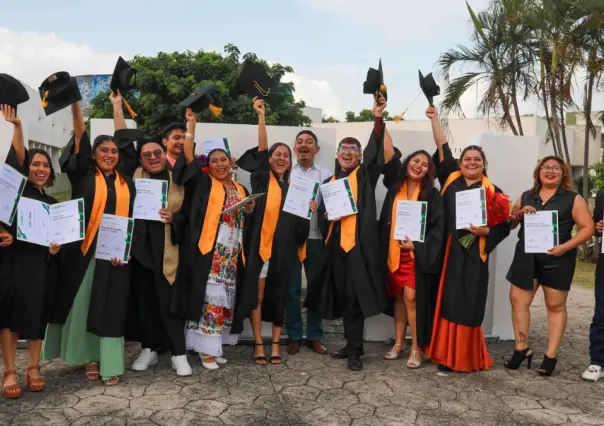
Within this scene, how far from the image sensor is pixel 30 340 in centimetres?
442

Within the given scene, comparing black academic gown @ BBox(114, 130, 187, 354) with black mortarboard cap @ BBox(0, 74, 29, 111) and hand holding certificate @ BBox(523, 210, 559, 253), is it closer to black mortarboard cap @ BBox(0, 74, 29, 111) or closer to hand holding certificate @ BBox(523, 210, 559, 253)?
black mortarboard cap @ BBox(0, 74, 29, 111)

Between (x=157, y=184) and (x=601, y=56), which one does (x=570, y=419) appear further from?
(x=601, y=56)

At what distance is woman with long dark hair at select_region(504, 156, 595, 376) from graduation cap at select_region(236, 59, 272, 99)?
2481mm

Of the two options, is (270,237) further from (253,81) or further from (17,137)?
(17,137)

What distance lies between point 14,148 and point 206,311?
6.46 ft

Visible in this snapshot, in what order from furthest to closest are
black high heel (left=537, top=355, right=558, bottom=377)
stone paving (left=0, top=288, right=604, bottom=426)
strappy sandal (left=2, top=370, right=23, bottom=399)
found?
1. black high heel (left=537, top=355, right=558, bottom=377)
2. strappy sandal (left=2, top=370, right=23, bottom=399)
3. stone paving (left=0, top=288, right=604, bottom=426)

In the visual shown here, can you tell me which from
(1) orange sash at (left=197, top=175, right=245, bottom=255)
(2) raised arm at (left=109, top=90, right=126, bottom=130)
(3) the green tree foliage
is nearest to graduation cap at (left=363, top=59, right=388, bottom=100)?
(1) orange sash at (left=197, top=175, right=245, bottom=255)

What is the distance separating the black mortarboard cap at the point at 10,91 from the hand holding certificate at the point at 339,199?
8.49 feet

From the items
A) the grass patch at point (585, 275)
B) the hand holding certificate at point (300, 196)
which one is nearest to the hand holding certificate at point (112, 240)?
the hand holding certificate at point (300, 196)

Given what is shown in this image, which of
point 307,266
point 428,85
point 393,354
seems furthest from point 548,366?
point 428,85

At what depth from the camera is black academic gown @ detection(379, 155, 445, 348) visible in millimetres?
5125

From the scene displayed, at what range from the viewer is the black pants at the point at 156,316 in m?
4.83

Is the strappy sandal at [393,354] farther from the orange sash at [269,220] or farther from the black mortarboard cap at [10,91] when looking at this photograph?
the black mortarboard cap at [10,91]

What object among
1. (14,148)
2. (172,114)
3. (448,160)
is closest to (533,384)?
(448,160)
